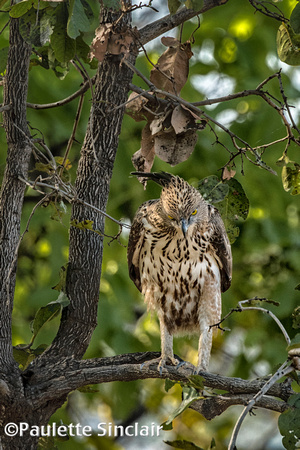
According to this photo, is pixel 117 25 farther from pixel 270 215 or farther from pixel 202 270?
pixel 270 215

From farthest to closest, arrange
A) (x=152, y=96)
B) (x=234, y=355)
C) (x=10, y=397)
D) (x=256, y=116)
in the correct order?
(x=234, y=355) < (x=256, y=116) < (x=152, y=96) < (x=10, y=397)

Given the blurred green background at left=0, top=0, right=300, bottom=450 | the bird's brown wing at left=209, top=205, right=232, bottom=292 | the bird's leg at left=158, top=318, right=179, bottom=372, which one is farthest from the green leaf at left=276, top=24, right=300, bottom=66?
the blurred green background at left=0, top=0, right=300, bottom=450

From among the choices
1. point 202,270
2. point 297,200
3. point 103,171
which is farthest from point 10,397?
point 297,200

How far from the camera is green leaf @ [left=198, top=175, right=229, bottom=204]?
2.51 metres

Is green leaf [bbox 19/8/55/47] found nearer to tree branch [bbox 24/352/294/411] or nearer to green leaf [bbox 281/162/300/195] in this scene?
green leaf [bbox 281/162/300/195]

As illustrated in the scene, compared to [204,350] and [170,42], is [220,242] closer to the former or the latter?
[204,350]

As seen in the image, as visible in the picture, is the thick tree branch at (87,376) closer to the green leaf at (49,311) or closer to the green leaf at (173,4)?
the green leaf at (49,311)

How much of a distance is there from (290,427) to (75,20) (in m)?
1.35

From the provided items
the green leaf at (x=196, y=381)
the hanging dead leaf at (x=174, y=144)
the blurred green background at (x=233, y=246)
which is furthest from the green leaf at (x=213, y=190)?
the blurred green background at (x=233, y=246)

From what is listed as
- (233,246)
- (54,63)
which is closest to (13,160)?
(54,63)

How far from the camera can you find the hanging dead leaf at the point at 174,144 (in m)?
2.43

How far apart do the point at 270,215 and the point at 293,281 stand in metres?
0.53

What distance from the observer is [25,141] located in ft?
8.36

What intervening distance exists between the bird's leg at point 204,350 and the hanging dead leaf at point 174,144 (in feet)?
3.16
